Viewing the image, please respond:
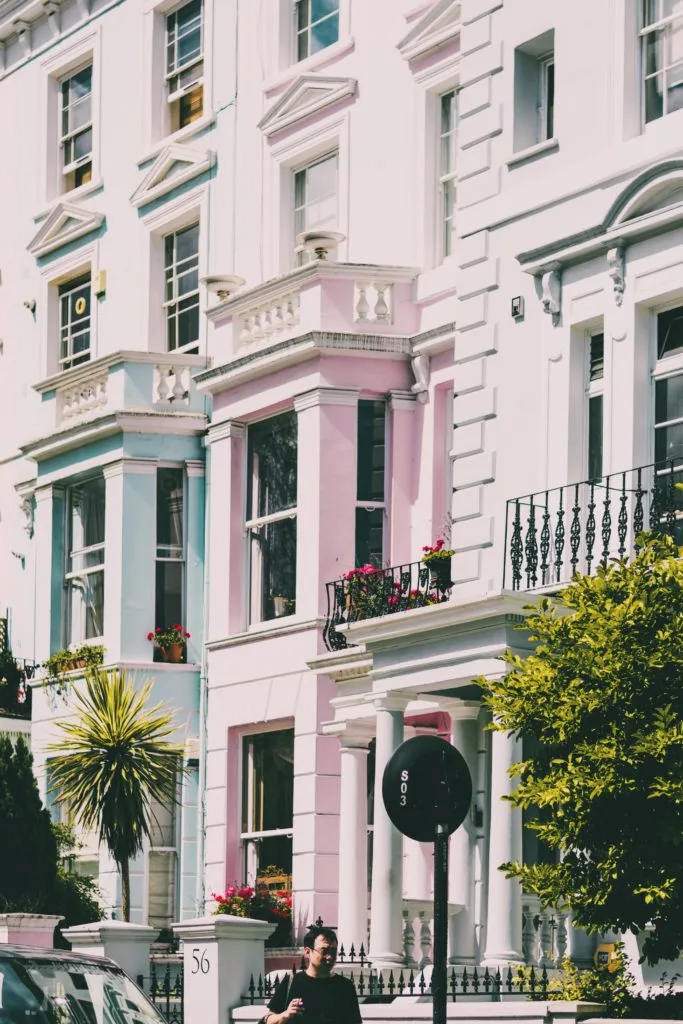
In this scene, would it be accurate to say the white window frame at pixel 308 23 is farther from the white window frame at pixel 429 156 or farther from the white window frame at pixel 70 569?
the white window frame at pixel 70 569

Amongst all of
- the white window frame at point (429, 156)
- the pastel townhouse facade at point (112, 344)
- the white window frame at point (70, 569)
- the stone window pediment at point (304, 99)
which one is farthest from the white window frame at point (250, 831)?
the stone window pediment at point (304, 99)

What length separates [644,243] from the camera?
18.8 meters

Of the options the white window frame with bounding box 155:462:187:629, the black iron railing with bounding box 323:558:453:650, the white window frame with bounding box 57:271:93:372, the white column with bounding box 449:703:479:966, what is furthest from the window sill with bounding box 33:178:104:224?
the white column with bounding box 449:703:479:966

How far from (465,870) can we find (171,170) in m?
11.7

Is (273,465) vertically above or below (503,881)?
above

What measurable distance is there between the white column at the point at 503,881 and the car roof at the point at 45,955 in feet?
22.0

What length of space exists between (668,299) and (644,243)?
524 mm

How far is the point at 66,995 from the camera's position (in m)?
11.5

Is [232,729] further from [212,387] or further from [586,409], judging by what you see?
[586,409]

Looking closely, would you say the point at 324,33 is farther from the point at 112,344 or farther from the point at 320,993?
the point at 320,993

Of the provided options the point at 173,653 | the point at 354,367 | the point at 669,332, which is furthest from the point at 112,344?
the point at 669,332

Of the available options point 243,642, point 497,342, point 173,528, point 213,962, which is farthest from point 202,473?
point 213,962

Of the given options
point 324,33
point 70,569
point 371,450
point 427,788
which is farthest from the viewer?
point 70,569

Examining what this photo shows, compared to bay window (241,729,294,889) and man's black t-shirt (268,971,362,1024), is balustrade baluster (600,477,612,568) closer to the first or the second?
man's black t-shirt (268,971,362,1024)
